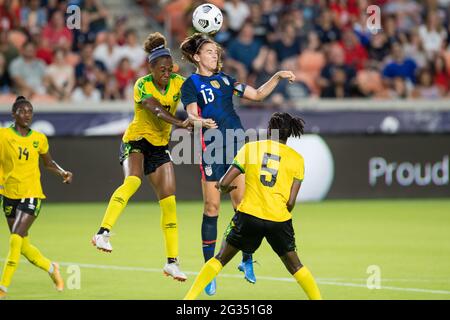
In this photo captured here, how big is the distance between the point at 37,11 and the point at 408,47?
7397 mm

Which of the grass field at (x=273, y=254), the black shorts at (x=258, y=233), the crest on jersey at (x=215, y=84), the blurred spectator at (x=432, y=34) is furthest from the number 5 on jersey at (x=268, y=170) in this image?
the blurred spectator at (x=432, y=34)

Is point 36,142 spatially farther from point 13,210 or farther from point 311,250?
point 311,250

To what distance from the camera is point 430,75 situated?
66.8ft

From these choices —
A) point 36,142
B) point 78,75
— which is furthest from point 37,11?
point 36,142

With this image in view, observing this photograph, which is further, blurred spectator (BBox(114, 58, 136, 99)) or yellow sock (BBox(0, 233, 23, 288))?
blurred spectator (BBox(114, 58, 136, 99))

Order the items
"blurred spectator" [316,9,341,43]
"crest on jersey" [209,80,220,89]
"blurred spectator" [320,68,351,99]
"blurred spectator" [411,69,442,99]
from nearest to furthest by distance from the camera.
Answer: "crest on jersey" [209,80,220,89] → "blurred spectator" [320,68,351,99] → "blurred spectator" [411,69,442,99] → "blurred spectator" [316,9,341,43]

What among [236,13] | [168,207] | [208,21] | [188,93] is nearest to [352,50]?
[236,13]

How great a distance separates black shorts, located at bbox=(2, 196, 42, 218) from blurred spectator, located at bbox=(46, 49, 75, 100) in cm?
884

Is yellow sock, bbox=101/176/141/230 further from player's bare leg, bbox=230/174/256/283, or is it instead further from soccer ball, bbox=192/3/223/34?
soccer ball, bbox=192/3/223/34

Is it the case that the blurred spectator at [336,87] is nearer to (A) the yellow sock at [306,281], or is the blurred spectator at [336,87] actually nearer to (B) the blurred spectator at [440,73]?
(B) the blurred spectator at [440,73]

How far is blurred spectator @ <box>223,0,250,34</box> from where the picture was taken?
20.1 meters

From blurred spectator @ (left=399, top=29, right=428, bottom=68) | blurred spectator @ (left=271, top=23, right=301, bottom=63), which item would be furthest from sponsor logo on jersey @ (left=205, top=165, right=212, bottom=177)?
blurred spectator @ (left=399, top=29, right=428, bottom=68)

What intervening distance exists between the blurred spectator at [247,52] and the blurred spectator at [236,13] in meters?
0.57

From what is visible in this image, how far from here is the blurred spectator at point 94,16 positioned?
19047 mm
